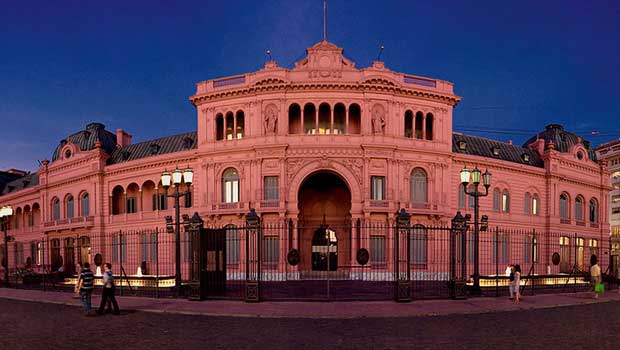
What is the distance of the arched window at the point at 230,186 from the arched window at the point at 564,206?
31.5m

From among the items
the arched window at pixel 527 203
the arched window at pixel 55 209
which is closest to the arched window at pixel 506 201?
the arched window at pixel 527 203

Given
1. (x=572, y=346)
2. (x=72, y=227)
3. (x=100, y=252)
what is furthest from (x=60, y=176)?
(x=572, y=346)

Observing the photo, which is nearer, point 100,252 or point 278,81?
point 278,81

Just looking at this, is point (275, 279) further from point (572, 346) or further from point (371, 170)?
point (572, 346)

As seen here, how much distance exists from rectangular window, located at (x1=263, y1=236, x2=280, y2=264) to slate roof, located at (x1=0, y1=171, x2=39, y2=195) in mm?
36449

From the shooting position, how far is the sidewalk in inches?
561

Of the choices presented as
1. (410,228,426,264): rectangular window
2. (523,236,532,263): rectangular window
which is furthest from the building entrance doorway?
(523,236,532,263): rectangular window

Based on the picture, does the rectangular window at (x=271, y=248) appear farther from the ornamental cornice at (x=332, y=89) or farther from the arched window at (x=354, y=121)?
the ornamental cornice at (x=332, y=89)

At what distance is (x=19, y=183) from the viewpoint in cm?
5816

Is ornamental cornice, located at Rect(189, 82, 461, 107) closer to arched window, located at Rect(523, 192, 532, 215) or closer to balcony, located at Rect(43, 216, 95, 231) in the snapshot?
arched window, located at Rect(523, 192, 532, 215)

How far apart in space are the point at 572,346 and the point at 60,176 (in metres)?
47.9

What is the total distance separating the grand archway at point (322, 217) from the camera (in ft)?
117

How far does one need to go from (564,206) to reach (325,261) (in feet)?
82.5

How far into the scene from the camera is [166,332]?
11.4 metres
